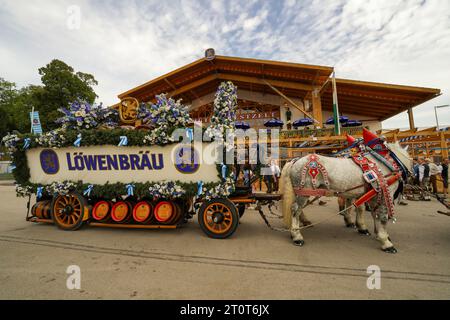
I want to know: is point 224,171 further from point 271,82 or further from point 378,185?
point 271,82

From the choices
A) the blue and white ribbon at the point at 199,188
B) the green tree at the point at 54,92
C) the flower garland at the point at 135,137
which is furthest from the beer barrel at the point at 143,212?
the green tree at the point at 54,92

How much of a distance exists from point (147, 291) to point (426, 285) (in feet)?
11.0

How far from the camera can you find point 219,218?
4211 mm

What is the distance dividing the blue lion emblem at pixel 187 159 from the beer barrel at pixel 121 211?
1.61 metres

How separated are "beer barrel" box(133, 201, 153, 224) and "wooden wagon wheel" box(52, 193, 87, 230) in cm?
124

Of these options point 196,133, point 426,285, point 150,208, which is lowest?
point 426,285

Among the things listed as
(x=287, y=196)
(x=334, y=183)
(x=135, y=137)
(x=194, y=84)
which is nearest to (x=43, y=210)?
(x=135, y=137)

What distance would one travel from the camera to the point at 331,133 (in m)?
12.2

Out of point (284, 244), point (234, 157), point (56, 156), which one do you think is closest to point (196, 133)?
point (234, 157)

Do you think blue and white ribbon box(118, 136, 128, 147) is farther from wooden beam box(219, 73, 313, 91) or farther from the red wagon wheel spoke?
wooden beam box(219, 73, 313, 91)

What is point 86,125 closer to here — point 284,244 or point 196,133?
point 196,133

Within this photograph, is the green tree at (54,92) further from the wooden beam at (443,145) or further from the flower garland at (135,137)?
the wooden beam at (443,145)

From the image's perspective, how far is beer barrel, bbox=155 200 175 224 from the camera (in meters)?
4.49

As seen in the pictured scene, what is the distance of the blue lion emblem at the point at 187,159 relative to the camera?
4.30 metres
